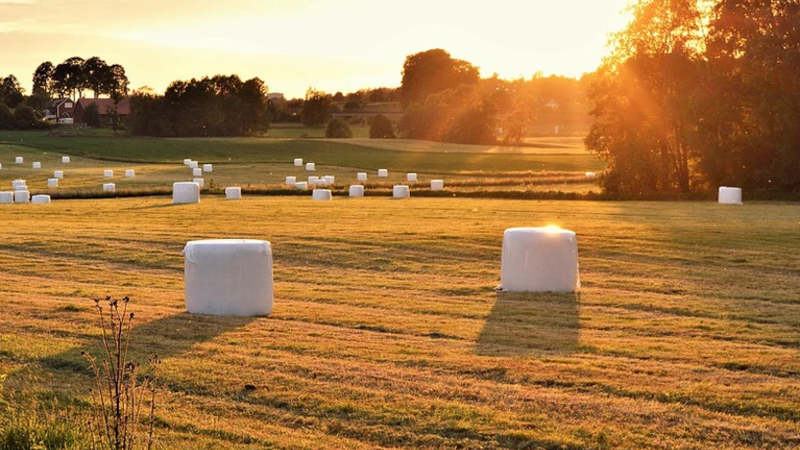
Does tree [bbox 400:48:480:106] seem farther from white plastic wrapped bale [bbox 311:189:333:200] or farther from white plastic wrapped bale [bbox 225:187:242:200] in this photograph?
white plastic wrapped bale [bbox 311:189:333:200]

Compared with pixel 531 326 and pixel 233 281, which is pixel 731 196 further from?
pixel 233 281

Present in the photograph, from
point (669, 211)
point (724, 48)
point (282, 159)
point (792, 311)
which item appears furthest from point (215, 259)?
point (282, 159)

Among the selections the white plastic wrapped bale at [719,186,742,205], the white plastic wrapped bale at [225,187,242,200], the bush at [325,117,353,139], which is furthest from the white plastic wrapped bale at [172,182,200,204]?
the bush at [325,117,353,139]

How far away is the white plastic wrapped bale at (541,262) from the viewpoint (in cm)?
1988

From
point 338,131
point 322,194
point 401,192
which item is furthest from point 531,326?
point 338,131

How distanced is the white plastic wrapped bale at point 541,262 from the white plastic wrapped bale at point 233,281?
15.8 ft

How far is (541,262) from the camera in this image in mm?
19938

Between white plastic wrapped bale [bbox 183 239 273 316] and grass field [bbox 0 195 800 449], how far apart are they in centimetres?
38

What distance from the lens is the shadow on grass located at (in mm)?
14219

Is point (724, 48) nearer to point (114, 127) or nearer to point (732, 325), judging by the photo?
point (732, 325)

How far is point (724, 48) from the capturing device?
61750 millimetres

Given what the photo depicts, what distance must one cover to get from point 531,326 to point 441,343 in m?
2.06

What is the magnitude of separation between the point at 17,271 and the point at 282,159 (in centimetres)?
8007

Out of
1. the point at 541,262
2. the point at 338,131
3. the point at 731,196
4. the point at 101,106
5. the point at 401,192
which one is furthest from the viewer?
the point at 101,106
